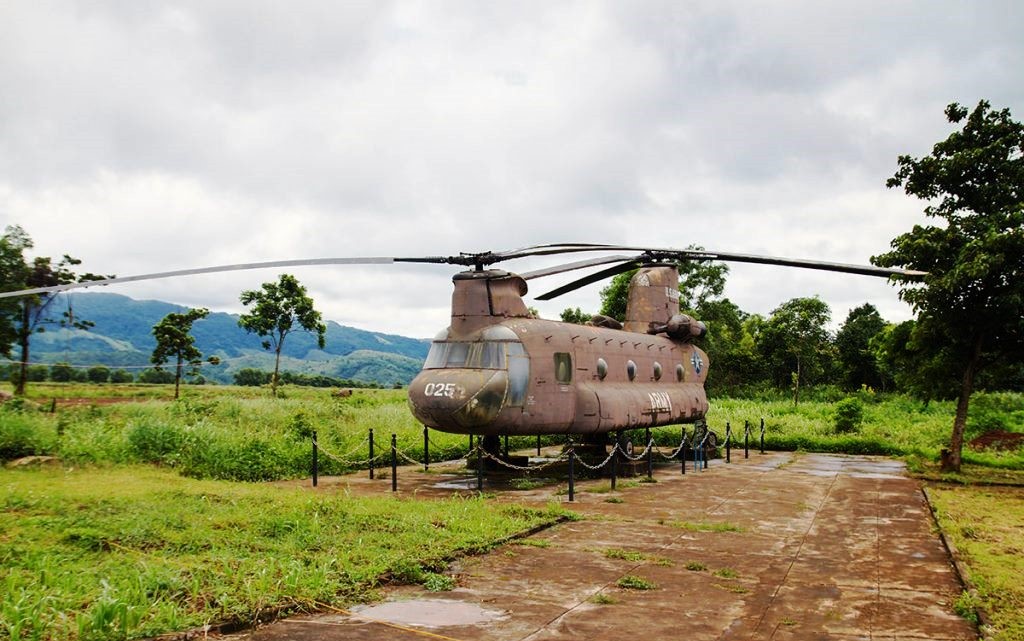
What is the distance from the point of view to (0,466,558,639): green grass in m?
5.87

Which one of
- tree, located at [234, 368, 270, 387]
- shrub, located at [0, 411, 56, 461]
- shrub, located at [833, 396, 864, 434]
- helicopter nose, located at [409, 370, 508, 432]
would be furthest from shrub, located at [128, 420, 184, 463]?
tree, located at [234, 368, 270, 387]

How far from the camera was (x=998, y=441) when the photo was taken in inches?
956

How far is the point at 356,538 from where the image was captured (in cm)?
896

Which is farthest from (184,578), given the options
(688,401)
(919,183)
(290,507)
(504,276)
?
(919,183)

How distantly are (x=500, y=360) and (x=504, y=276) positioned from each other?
2.06 meters

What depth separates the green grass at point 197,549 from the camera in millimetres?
5867

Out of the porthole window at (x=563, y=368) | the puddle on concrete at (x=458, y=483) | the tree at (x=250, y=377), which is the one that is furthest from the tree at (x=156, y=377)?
the porthole window at (x=563, y=368)

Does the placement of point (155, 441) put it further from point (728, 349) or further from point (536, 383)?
point (728, 349)

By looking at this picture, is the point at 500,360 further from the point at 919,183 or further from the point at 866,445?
the point at 866,445

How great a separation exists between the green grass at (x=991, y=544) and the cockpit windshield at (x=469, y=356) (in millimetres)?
8398

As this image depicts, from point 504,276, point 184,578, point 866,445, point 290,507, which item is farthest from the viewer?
point 866,445

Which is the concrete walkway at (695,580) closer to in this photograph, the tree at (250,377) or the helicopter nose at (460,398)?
the helicopter nose at (460,398)

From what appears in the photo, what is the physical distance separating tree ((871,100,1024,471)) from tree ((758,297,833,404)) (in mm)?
26209

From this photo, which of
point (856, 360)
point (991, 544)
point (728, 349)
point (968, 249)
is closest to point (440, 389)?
point (991, 544)
